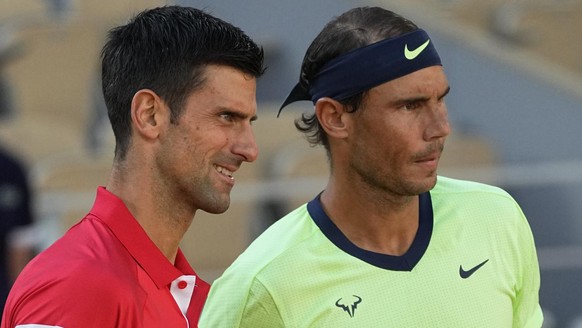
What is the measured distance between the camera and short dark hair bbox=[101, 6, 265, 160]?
97.3 inches

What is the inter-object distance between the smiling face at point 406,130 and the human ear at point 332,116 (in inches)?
2.7

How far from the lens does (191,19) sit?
2.56 meters

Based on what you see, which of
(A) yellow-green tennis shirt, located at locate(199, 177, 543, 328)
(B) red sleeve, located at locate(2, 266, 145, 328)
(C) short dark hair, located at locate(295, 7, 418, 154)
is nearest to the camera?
(B) red sleeve, located at locate(2, 266, 145, 328)

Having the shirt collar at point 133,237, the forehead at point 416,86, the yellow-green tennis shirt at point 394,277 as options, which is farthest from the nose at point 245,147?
the forehead at point 416,86

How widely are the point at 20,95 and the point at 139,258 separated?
510cm

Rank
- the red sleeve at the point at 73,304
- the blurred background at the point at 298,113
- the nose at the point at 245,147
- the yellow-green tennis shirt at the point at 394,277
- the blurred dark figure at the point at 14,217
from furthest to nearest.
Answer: the blurred background at the point at 298,113, the blurred dark figure at the point at 14,217, the yellow-green tennis shirt at the point at 394,277, the nose at the point at 245,147, the red sleeve at the point at 73,304

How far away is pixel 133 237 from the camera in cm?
241

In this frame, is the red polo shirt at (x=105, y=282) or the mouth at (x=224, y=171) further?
the mouth at (x=224, y=171)

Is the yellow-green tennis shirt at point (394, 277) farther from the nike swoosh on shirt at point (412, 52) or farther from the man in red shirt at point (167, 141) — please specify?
→ the nike swoosh on shirt at point (412, 52)

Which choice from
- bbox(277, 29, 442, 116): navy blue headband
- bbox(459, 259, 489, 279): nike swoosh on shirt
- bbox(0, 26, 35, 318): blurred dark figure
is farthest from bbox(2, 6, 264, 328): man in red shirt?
bbox(0, 26, 35, 318): blurred dark figure

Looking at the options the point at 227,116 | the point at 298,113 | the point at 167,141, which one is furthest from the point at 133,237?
the point at 298,113

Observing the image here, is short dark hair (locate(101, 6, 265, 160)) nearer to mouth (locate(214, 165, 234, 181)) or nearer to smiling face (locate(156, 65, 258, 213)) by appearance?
smiling face (locate(156, 65, 258, 213))

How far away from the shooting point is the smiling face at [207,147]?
8.06ft

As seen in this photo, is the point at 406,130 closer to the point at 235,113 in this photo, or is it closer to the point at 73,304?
the point at 235,113
